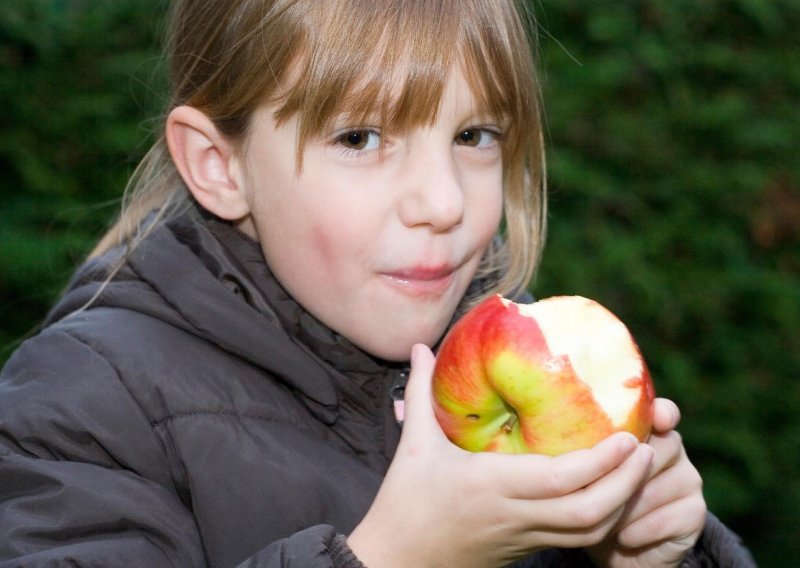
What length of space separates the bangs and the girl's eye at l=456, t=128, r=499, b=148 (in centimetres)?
7

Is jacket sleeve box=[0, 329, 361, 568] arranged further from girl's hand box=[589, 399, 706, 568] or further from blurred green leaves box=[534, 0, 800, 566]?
blurred green leaves box=[534, 0, 800, 566]

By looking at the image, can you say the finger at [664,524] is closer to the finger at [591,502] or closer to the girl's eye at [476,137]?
the finger at [591,502]

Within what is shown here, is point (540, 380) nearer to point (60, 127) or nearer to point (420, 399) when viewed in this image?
point (420, 399)

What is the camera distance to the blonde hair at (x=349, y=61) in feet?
5.71

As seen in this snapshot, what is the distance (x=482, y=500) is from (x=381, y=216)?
475 millimetres

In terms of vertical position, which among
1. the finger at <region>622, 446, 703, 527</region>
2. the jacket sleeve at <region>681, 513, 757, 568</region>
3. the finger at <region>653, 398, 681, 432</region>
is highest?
the finger at <region>653, 398, 681, 432</region>

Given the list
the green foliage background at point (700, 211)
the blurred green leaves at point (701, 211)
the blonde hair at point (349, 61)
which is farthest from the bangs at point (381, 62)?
the blurred green leaves at point (701, 211)

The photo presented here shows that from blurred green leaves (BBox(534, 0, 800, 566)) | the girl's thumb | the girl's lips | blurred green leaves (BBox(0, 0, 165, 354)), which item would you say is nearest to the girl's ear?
the girl's lips

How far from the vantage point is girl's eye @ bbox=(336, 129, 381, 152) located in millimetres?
1778

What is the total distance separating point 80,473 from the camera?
62.9 inches

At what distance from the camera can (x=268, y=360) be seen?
182 cm

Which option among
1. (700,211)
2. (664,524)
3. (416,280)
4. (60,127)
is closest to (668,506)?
Answer: (664,524)

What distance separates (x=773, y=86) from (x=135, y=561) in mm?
3360

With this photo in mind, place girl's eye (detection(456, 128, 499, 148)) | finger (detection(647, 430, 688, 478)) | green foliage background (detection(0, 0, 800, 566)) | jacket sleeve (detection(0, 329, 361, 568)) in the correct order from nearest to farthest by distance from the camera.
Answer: jacket sleeve (detection(0, 329, 361, 568))
finger (detection(647, 430, 688, 478))
girl's eye (detection(456, 128, 499, 148))
green foliage background (detection(0, 0, 800, 566))
